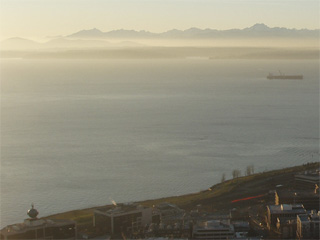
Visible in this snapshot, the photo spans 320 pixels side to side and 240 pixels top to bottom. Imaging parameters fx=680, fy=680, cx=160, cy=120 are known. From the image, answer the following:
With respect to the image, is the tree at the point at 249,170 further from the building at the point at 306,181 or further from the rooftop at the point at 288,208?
the rooftop at the point at 288,208

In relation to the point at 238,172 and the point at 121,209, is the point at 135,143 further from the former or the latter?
the point at 121,209

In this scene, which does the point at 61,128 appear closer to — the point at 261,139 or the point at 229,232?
the point at 261,139

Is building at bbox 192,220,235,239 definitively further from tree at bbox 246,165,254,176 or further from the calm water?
tree at bbox 246,165,254,176

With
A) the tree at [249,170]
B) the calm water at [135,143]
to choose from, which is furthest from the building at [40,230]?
the tree at [249,170]

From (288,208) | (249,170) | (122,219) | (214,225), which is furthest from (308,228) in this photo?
(249,170)

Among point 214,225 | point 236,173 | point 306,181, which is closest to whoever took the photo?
point 214,225
